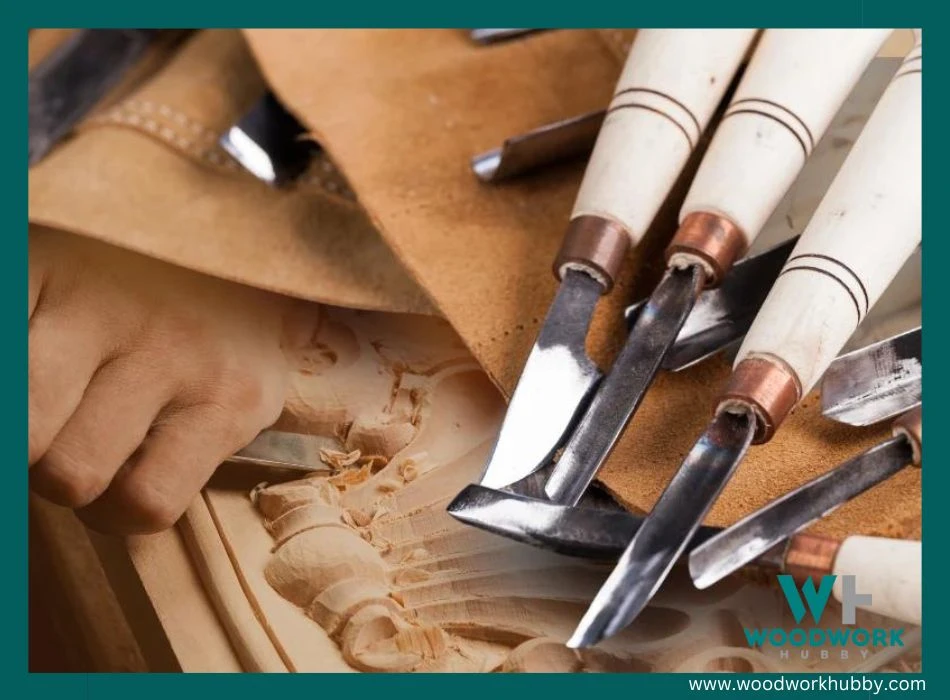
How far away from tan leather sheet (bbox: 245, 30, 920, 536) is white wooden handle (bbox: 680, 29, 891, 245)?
7 centimetres

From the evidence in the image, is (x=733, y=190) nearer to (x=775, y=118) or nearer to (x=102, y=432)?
(x=775, y=118)

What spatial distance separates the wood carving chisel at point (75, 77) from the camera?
2.59 ft

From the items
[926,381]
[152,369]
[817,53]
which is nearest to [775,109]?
[817,53]

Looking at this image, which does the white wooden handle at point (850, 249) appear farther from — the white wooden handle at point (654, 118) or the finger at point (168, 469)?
the finger at point (168, 469)

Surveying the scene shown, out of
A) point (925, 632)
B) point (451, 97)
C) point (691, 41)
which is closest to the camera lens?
point (925, 632)

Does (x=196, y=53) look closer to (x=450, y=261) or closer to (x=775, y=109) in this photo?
(x=450, y=261)

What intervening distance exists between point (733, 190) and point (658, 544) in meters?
0.17

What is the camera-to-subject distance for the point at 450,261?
0.66 metres

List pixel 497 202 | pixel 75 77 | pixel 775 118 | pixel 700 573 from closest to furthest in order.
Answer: pixel 700 573 < pixel 775 118 < pixel 497 202 < pixel 75 77

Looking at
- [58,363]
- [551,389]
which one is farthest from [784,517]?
[58,363]

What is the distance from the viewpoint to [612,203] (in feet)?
1.92

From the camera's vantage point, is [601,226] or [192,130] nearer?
[601,226]

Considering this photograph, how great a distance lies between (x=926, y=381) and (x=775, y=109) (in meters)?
0.14

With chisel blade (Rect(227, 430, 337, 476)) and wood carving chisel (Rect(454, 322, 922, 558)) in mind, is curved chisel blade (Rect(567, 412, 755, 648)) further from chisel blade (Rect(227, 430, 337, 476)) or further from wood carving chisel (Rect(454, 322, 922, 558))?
chisel blade (Rect(227, 430, 337, 476))
